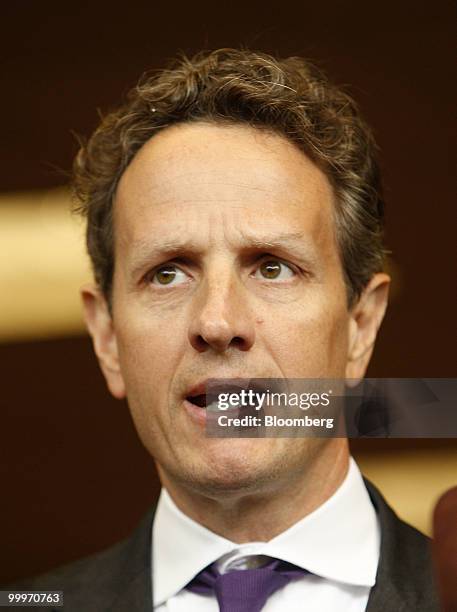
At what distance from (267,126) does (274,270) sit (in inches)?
6.1

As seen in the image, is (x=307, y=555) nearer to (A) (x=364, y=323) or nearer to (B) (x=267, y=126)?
(A) (x=364, y=323)

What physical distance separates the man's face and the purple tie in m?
0.08

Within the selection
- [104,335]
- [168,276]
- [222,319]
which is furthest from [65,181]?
[222,319]

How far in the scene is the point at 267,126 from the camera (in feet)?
3.67

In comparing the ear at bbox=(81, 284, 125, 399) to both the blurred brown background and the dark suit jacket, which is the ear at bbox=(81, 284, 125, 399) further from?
the blurred brown background

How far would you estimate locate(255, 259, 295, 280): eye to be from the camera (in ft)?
3.49

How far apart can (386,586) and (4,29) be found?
0.93 metres

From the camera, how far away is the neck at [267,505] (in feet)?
3.50

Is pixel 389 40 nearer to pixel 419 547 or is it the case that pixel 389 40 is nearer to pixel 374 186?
pixel 374 186

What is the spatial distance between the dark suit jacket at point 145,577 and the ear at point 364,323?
12 cm

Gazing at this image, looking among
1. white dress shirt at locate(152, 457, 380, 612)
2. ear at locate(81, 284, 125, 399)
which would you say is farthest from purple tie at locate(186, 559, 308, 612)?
ear at locate(81, 284, 125, 399)

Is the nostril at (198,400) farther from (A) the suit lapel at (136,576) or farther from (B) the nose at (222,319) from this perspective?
(A) the suit lapel at (136,576)

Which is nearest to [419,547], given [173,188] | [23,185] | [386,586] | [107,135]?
[386,586]

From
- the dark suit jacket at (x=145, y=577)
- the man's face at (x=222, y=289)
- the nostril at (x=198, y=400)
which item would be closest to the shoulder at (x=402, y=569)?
the dark suit jacket at (x=145, y=577)
